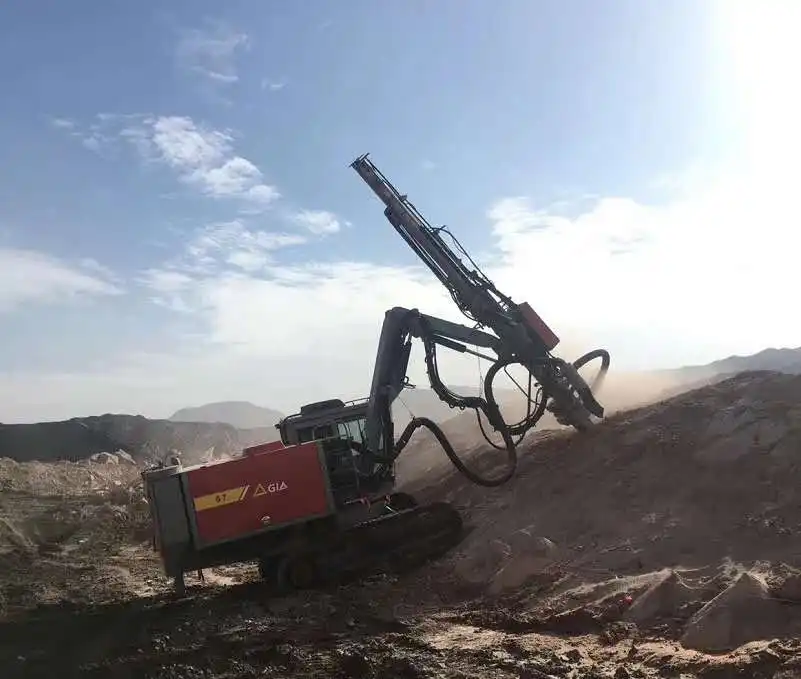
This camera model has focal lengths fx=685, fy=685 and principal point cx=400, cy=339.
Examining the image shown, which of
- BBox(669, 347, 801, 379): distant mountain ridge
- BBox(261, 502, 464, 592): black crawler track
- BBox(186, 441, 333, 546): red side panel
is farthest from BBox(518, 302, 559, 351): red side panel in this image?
BBox(669, 347, 801, 379): distant mountain ridge

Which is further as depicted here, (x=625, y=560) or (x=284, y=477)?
(x=284, y=477)

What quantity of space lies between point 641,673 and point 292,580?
7.17 meters

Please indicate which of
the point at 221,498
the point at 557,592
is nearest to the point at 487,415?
the point at 557,592

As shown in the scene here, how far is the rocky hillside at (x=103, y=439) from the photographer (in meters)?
46.0

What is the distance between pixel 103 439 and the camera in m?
49.5

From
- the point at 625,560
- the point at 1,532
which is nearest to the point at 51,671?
the point at 625,560

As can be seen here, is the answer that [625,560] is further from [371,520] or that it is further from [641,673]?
[371,520]

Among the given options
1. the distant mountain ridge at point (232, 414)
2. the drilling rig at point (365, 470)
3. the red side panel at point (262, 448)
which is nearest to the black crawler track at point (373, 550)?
the drilling rig at point (365, 470)

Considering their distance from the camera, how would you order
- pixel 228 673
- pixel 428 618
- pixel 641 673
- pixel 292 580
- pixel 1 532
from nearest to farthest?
1. pixel 641 673
2. pixel 228 673
3. pixel 428 618
4. pixel 292 580
5. pixel 1 532

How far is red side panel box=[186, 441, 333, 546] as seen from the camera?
1210cm

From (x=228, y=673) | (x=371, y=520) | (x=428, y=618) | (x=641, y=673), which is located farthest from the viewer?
(x=371, y=520)

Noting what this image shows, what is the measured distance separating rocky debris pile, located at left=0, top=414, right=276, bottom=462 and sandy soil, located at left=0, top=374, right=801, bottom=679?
32.5 m

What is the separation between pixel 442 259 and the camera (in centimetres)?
1531

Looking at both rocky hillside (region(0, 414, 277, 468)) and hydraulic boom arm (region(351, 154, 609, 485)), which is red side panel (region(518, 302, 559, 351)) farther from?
rocky hillside (region(0, 414, 277, 468))
